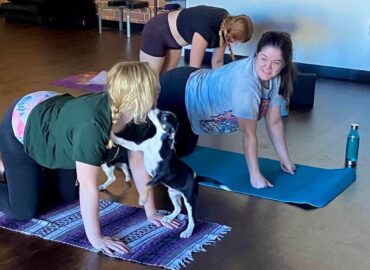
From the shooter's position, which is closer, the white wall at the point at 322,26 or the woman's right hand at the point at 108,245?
the woman's right hand at the point at 108,245

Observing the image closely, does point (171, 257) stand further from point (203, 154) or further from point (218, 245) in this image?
point (203, 154)

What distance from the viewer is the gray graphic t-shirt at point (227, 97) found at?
274cm

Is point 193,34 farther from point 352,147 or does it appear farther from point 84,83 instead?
point 84,83

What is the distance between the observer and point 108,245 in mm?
2289

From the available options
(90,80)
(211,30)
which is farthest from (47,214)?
(90,80)

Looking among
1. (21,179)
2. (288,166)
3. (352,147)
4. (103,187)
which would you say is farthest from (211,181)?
(21,179)

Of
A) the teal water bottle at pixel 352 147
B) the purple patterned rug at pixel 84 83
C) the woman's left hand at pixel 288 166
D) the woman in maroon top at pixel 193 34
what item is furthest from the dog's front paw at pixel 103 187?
the purple patterned rug at pixel 84 83

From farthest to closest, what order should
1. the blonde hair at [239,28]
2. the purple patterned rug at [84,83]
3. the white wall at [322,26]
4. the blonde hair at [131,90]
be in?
the white wall at [322,26]
the purple patterned rug at [84,83]
the blonde hair at [239,28]
the blonde hair at [131,90]

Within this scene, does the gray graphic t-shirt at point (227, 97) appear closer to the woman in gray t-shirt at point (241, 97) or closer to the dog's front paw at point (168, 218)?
the woman in gray t-shirt at point (241, 97)

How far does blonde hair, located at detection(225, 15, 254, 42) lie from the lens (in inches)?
136

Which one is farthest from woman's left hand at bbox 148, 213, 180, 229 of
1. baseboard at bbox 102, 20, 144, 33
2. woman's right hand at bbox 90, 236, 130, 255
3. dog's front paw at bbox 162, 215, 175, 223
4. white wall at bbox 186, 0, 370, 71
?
baseboard at bbox 102, 20, 144, 33

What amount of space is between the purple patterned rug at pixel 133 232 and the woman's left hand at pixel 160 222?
0.02 meters

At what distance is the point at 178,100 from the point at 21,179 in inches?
37.8

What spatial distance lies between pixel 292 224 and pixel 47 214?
1.04 metres
